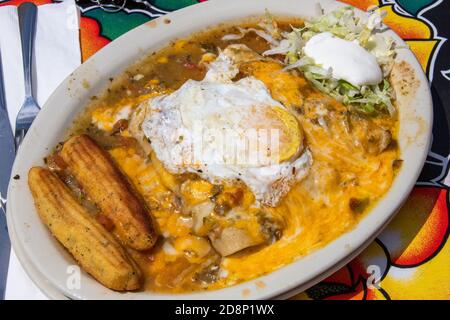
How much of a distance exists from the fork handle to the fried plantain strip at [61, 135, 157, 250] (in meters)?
0.74

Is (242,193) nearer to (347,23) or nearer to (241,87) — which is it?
(241,87)

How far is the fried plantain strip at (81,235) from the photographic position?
2.40 meters

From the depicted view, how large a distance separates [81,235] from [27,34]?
165 centimetres

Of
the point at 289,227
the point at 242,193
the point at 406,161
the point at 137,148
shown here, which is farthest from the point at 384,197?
the point at 137,148

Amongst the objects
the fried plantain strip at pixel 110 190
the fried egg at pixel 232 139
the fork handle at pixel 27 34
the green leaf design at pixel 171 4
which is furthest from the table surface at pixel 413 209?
the fried plantain strip at pixel 110 190

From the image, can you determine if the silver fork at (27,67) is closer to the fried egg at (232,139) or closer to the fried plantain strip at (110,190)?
the fried plantain strip at (110,190)

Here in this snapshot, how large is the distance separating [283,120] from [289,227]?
0.54 m

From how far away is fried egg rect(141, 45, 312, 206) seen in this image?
105 inches

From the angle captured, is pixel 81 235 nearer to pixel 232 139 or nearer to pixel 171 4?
pixel 232 139

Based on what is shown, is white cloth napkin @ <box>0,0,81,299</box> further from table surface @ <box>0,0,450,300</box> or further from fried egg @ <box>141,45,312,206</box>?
fried egg @ <box>141,45,312,206</box>

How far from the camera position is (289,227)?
8.64 ft

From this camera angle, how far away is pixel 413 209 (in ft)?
9.69
